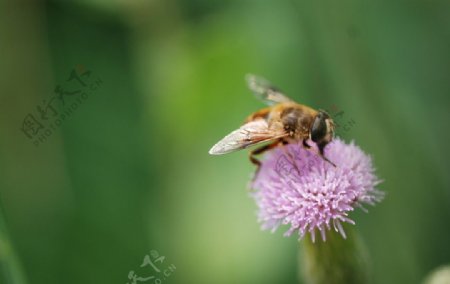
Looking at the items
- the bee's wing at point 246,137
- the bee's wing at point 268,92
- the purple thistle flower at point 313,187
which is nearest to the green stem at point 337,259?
the purple thistle flower at point 313,187

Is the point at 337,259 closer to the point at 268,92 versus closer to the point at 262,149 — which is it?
the point at 262,149

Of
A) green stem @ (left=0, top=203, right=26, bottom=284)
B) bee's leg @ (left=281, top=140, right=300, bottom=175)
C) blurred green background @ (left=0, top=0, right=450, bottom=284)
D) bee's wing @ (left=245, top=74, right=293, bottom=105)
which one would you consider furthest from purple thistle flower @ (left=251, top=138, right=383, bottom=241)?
blurred green background @ (left=0, top=0, right=450, bottom=284)

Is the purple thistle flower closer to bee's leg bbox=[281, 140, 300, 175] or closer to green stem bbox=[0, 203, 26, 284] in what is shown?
bee's leg bbox=[281, 140, 300, 175]

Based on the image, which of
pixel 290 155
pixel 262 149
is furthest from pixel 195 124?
pixel 290 155

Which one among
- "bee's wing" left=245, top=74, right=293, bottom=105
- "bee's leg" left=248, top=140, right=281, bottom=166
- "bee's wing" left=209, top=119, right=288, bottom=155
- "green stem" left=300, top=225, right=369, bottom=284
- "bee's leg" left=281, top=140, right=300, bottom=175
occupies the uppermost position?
"bee's wing" left=245, top=74, right=293, bottom=105

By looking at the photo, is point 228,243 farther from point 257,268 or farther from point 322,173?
point 322,173

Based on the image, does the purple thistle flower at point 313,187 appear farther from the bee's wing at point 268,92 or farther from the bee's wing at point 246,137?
the bee's wing at point 268,92

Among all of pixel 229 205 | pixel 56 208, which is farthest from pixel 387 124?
pixel 56 208
